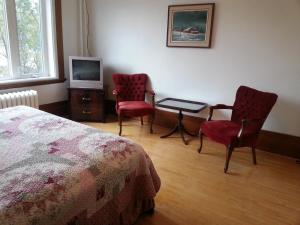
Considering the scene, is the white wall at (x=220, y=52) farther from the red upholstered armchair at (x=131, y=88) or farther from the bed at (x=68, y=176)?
the bed at (x=68, y=176)

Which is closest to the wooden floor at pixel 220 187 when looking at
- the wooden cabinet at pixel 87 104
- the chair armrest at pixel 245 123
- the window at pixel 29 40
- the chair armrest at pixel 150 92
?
the chair armrest at pixel 245 123

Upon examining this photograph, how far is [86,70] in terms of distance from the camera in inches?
165

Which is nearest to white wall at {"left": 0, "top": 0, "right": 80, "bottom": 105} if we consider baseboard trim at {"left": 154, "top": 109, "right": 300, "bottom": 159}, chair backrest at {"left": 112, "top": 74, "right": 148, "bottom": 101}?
chair backrest at {"left": 112, "top": 74, "right": 148, "bottom": 101}

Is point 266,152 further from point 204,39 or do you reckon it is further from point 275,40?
point 204,39

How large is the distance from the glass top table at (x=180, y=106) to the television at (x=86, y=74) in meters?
1.26

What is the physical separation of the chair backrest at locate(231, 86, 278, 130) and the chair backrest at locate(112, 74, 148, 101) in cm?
158

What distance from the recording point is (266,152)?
3.34 meters

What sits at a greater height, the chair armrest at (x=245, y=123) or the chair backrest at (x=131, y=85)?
the chair backrest at (x=131, y=85)

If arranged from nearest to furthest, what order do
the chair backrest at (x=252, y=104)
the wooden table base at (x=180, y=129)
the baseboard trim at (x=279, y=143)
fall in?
the chair backrest at (x=252, y=104), the baseboard trim at (x=279, y=143), the wooden table base at (x=180, y=129)

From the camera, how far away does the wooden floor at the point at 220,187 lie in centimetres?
208

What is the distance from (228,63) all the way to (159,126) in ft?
5.09

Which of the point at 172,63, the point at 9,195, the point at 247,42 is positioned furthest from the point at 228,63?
the point at 9,195

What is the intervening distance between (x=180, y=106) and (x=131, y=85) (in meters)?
1.10

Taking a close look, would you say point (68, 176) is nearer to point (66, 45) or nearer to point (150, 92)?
point (150, 92)
